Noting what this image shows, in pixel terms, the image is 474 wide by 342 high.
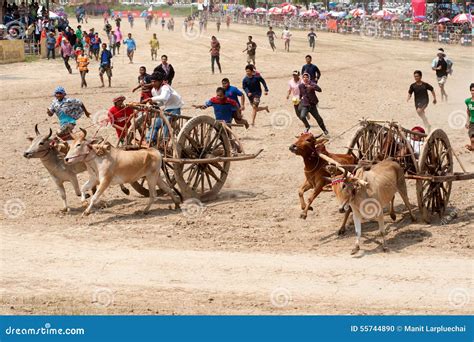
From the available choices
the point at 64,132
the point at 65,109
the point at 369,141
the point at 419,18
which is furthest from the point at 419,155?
the point at 419,18

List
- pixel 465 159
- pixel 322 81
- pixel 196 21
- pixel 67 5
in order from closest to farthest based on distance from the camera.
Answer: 1. pixel 465 159
2. pixel 322 81
3. pixel 196 21
4. pixel 67 5

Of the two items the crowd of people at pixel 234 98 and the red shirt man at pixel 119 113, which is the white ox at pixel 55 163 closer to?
the crowd of people at pixel 234 98

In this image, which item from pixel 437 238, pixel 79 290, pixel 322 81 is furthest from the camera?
pixel 322 81

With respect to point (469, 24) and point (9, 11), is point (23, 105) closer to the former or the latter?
point (9, 11)

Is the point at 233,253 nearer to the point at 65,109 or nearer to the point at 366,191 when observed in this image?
the point at 366,191

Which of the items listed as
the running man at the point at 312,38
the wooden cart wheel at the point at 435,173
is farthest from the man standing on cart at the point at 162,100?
the running man at the point at 312,38

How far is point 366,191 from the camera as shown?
13.6 metres

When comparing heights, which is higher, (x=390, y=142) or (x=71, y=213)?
(x=390, y=142)

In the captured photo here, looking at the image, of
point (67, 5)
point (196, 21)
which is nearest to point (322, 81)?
point (196, 21)

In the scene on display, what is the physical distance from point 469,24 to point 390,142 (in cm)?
4837

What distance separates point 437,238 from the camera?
14414 millimetres

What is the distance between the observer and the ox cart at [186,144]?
1616cm

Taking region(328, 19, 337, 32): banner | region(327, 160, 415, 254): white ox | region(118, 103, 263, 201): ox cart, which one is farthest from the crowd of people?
region(328, 19, 337, 32): banner

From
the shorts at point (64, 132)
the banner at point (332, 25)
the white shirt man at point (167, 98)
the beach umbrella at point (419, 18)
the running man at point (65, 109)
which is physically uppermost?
the white shirt man at point (167, 98)
